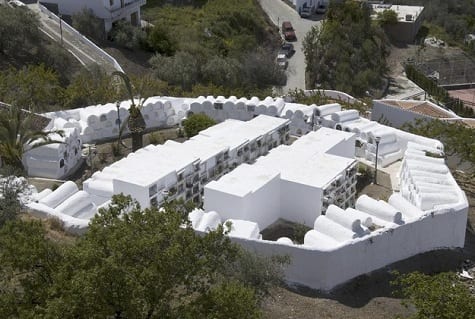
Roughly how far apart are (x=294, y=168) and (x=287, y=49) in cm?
3491

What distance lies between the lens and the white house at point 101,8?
50000 mm

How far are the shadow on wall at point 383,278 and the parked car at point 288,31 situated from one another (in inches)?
1568

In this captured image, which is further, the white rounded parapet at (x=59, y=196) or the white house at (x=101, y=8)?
the white house at (x=101, y=8)

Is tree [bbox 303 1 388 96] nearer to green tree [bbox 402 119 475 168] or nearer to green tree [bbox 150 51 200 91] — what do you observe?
green tree [bbox 150 51 200 91]

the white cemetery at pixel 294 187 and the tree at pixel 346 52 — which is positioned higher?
the white cemetery at pixel 294 187

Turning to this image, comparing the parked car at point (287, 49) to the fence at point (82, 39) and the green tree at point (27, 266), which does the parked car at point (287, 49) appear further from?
the green tree at point (27, 266)

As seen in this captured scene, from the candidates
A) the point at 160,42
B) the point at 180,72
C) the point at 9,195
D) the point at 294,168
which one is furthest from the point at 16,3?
the point at 9,195

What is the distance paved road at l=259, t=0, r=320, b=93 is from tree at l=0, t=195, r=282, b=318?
36654 millimetres

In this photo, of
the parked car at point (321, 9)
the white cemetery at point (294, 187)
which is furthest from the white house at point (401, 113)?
the parked car at point (321, 9)

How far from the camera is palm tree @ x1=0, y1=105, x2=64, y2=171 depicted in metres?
23.2

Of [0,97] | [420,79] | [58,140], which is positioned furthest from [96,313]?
[420,79]

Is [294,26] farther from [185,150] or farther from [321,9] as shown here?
[185,150]

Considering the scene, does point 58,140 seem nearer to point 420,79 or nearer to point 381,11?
point 420,79

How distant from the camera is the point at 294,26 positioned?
204 ft
